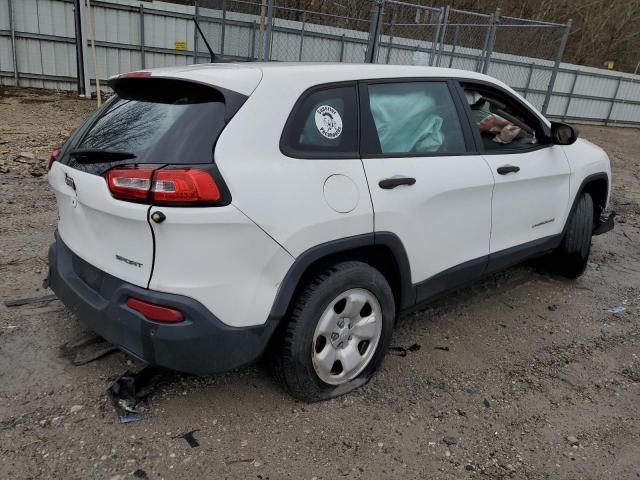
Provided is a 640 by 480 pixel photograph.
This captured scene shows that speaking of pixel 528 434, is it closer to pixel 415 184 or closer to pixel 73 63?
pixel 415 184

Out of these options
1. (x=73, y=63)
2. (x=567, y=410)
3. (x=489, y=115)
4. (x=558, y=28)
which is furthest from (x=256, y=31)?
(x=567, y=410)

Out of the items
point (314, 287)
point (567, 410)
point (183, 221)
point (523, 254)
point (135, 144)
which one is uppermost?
point (135, 144)

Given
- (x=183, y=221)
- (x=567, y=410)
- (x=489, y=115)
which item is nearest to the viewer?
(x=183, y=221)

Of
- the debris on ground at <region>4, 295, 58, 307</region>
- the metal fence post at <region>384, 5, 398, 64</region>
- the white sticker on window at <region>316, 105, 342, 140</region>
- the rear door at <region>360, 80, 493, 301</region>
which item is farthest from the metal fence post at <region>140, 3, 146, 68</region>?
the white sticker on window at <region>316, 105, 342, 140</region>

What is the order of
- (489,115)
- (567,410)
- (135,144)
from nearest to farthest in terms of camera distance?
(135,144)
(567,410)
(489,115)

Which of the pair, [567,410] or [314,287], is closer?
[314,287]

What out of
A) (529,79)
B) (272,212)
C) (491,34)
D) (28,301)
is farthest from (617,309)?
(529,79)

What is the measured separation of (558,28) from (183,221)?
12.8 metres

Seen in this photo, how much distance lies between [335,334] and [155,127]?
4.36 feet

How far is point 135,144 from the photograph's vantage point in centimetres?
233

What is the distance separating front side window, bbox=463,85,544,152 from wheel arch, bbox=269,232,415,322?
122cm

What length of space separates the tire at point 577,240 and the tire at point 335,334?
231 cm

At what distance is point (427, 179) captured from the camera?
293 centimetres

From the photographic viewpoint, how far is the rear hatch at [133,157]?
7.19 feet
